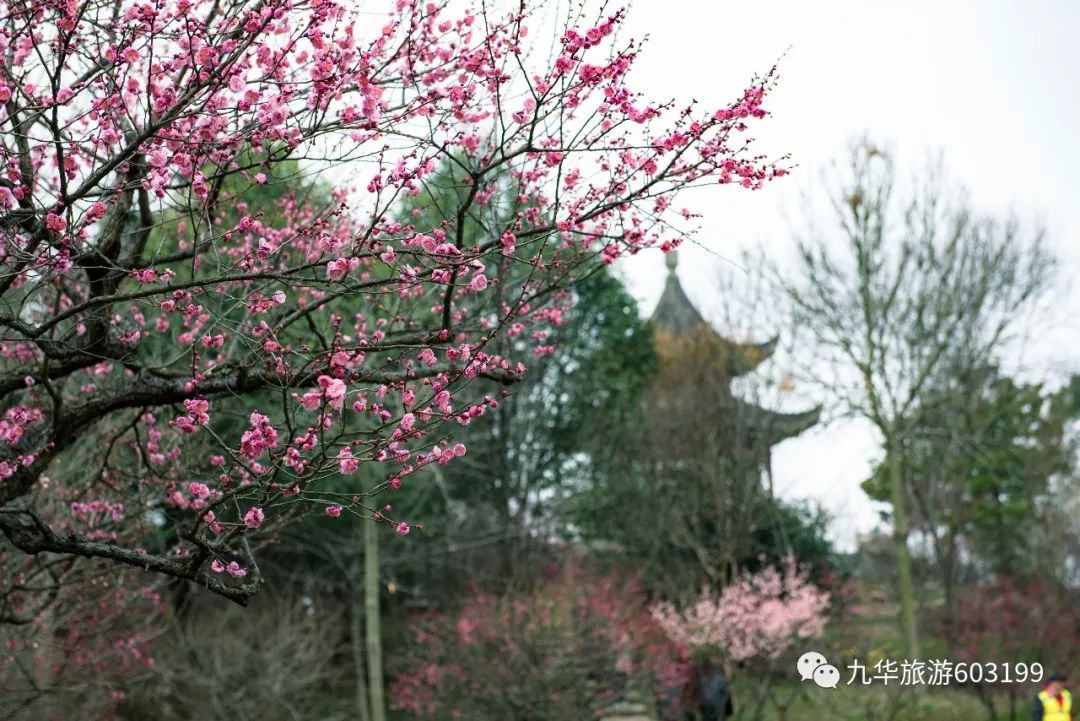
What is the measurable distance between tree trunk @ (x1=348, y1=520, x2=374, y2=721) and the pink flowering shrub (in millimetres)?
3577

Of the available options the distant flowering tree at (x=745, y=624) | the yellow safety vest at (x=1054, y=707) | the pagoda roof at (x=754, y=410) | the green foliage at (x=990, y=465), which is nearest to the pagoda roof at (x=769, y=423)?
the pagoda roof at (x=754, y=410)

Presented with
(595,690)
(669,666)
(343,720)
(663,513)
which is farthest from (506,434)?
(595,690)

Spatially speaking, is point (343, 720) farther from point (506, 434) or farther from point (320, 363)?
point (320, 363)

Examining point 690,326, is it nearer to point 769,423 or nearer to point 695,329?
point 695,329

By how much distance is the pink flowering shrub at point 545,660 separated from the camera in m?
9.88

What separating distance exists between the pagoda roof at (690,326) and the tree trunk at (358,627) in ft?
25.7

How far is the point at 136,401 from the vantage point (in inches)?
159

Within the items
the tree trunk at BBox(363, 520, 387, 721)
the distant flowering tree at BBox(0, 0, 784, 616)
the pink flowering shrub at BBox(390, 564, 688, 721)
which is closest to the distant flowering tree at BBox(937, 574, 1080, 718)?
the pink flowering shrub at BBox(390, 564, 688, 721)

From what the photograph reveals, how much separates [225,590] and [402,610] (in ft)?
51.0

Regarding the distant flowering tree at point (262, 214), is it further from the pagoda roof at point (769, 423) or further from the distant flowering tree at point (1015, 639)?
the pagoda roof at point (769, 423)

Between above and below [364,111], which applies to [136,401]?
below

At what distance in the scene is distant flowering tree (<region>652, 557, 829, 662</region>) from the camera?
51.6 ft

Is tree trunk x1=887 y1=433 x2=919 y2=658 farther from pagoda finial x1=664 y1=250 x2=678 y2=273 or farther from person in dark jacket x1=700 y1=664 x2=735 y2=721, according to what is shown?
pagoda finial x1=664 y1=250 x2=678 y2=273

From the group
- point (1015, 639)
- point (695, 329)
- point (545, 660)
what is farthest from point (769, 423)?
point (545, 660)
